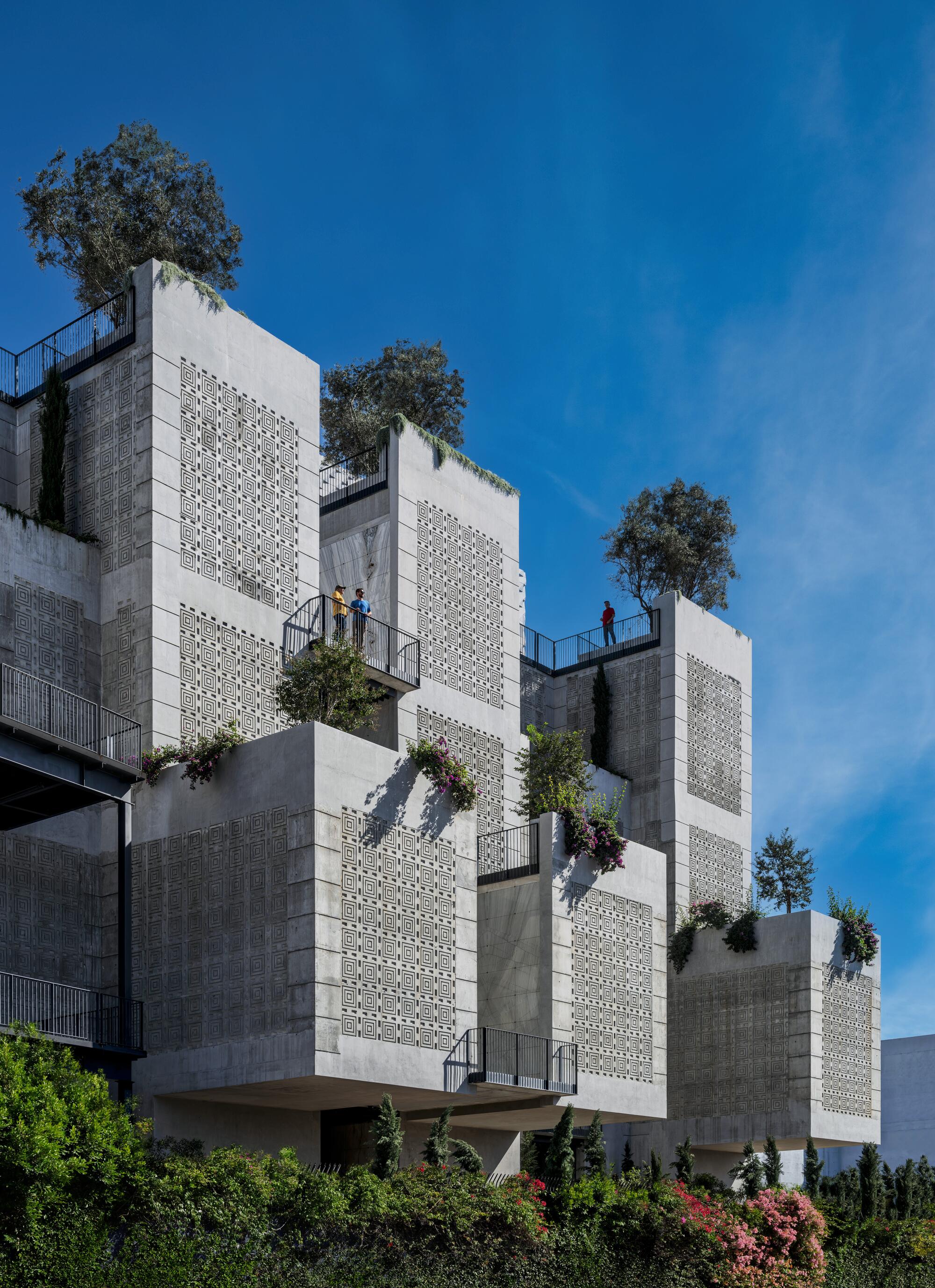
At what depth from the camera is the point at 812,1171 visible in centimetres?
3341

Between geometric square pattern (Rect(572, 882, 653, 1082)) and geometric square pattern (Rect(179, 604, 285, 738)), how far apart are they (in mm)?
7044

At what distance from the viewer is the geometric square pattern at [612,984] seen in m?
29.7

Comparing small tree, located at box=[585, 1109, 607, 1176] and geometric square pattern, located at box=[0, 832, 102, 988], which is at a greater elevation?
geometric square pattern, located at box=[0, 832, 102, 988]

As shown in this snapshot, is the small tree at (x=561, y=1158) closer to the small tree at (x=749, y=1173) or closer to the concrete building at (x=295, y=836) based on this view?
the concrete building at (x=295, y=836)

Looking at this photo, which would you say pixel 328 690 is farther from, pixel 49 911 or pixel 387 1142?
pixel 387 1142

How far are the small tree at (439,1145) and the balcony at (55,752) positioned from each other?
6.82 meters

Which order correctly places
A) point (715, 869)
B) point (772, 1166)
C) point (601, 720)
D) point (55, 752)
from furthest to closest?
point (601, 720), point (715, 869), point (772, 1166), point (55, 752)

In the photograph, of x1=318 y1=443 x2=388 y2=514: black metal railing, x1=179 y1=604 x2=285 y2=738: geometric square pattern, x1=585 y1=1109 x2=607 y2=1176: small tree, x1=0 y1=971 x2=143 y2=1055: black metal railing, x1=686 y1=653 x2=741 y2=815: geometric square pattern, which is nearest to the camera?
x1=0 y1=971 x2=143 y2=1055: black metal railing

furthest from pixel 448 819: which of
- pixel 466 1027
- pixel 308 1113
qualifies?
pixel 308 1113

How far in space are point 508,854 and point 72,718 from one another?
977 centimetres

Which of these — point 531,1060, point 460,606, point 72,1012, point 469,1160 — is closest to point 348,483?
point 460,606

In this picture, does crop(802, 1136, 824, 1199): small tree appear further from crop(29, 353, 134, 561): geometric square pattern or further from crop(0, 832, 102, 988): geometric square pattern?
crop(29, 353, 134, 561): geometric square pattern

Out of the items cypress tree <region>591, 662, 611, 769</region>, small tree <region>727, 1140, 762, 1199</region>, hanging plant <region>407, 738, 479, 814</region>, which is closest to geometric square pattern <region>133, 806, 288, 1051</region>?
hanging plant <region>407, 738, 479, 814</region>

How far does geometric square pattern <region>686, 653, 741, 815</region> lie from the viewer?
4116cm
